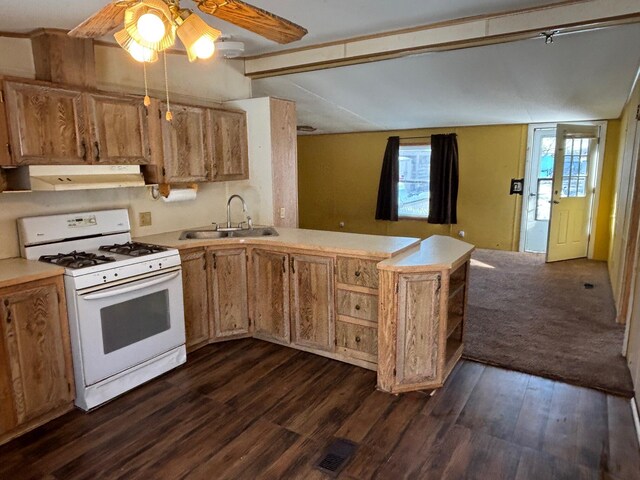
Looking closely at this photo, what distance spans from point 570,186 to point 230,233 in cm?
496

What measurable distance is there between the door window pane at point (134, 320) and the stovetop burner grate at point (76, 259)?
0.95ft

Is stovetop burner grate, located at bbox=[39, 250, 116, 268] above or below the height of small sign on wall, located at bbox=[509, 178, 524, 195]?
below

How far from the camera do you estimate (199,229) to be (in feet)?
12.7

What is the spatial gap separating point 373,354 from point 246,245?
4.27 ft

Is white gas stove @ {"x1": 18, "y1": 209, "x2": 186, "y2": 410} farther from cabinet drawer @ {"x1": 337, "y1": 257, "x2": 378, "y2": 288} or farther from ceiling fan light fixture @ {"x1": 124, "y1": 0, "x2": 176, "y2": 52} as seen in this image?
ceiling fan light fixture @ {"x1": 124, "y1": 0, "x2": 176, "y2": 52}

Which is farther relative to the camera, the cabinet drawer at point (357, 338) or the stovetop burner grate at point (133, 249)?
the cabinet drawer at point (357, 338)

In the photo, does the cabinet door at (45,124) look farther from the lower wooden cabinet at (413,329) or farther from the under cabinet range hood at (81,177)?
the lower wooden cabinet at (413,329)

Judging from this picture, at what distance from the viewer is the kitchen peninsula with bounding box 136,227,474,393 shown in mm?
2668

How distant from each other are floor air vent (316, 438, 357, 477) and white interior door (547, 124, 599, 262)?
4.99 m

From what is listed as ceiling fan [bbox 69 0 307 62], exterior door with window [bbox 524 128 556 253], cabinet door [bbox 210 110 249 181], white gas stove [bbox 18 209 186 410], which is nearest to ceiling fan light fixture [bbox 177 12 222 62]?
ceiling fan [bbox 69 0 307 62]

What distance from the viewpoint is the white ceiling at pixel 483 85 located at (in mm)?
3590

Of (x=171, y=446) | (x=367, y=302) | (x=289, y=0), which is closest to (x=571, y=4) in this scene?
(x=289, y=0)

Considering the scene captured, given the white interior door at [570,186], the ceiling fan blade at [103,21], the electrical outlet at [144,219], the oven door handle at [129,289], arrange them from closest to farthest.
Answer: the ceiling fan blade at [103,21] < the oven door handle at [129,289] < the electrical outlet at [144,219] < the white interior door at [570,186]

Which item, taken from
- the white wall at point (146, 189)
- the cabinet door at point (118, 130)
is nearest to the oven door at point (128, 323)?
the white wall at point (146, 189)
